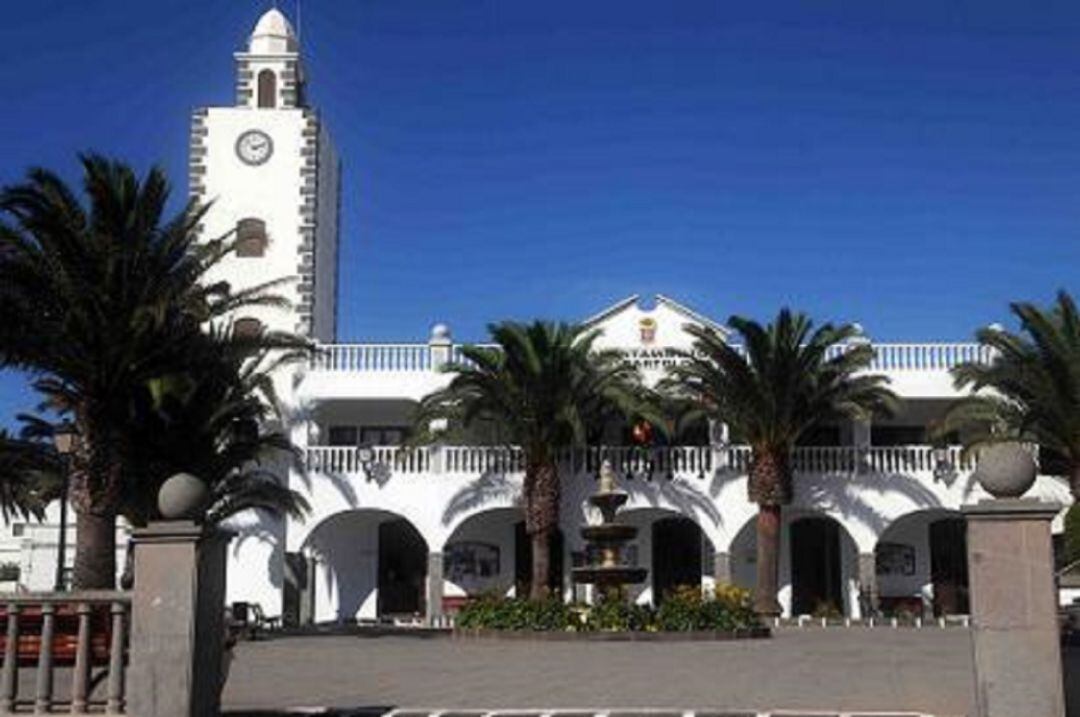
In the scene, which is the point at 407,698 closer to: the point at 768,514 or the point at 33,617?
the point at 33,617

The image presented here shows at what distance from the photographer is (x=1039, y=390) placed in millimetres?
33750

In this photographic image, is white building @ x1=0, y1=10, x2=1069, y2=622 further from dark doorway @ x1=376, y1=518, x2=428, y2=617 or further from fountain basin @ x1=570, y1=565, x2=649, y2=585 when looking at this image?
fountain basin @ x1=570, y1=565, x2=649, y2=585

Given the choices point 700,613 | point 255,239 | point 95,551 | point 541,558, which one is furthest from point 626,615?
point 255,239

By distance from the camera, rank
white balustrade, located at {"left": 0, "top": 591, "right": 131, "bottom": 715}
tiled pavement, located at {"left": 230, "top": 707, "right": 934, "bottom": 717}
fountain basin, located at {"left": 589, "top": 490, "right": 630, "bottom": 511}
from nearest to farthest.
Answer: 1. white balustrade, located at {"left": 0, "top": 591, "right": 131, "bottom": 715}
2. tiled pavement, located at {"left": 230, "top": 707, "right": 934, "bottom": 717}
3. fountain basin, located at {"left": 589, "top": 490, "right": 630, "bottom": 511}

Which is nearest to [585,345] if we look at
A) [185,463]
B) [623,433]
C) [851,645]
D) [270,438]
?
[623,433]

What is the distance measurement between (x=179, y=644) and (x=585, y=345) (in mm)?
25979

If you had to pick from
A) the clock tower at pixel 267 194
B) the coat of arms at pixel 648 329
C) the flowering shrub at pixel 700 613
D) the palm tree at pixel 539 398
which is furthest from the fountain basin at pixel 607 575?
the clock tower at pixel 267 194

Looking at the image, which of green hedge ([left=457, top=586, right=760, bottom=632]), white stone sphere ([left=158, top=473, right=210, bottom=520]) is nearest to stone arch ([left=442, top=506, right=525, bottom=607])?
green hedge ([left=457, top=586, right=760, bottom=632])

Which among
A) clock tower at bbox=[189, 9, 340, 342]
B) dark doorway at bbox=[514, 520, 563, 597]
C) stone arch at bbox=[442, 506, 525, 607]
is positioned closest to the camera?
dark doorway at bbox=[514, 520, 563, 597]

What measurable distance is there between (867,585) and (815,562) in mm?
3311

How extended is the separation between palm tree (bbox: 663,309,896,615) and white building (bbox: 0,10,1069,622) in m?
1.71

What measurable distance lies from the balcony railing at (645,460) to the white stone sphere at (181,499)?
88.7 feet

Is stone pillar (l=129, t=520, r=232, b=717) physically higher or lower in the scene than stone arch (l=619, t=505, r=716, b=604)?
lower

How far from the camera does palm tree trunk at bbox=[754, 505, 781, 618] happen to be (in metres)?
36.6
